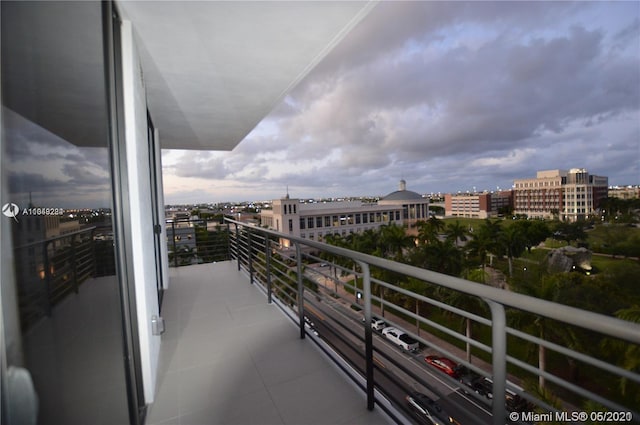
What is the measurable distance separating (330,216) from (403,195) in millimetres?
24553

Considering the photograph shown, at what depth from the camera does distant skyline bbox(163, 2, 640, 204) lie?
17.8 m

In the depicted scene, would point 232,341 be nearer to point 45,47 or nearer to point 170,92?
point 45,47

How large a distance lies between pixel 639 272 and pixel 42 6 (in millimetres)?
30295

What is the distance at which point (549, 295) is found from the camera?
1262cm

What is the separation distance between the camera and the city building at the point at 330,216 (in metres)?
42.0

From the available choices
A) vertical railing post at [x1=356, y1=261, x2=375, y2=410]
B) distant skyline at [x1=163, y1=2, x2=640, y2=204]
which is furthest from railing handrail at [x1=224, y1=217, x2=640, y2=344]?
distant skyline at [x1=163, y1=2, x2=640, y2=204]

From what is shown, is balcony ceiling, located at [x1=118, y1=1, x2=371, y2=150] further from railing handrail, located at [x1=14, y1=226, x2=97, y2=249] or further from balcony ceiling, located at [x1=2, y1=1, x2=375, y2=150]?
railing handrail, located at [x1=14, y1=226, x2=97, y2=249]

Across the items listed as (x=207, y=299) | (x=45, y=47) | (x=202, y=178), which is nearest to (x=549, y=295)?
(x=207, y=299)

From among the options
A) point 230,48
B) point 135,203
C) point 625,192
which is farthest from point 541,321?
point 625,192

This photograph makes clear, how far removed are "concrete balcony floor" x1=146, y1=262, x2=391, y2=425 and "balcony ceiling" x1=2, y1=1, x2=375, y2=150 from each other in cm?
160

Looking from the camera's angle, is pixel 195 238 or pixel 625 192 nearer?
pixel 195 238

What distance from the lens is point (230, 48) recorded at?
218 centimetres

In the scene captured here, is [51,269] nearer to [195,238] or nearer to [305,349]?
[305,349]

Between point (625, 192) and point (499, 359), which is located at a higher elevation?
point (499, 359)
